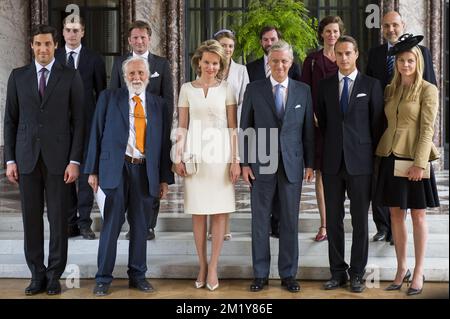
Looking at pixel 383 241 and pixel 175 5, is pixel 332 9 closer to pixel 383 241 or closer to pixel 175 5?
pixel 175 5

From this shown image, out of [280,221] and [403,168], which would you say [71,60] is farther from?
[403,168]

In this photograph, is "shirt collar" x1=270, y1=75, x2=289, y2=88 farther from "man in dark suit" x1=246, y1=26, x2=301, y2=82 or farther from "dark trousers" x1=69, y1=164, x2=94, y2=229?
"dark trousers" x1=69, y1=164, x2=94, y2=229

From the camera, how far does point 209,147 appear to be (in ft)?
17.4

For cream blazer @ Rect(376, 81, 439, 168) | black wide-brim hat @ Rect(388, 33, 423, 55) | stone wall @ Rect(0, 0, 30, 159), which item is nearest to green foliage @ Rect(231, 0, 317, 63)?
stone wall @ Rect(0, 0, 30, 159)

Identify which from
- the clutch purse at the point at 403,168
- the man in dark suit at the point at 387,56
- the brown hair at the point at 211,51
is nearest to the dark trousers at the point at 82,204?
the brown hair at the point at 211,51

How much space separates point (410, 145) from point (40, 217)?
9.15 feet

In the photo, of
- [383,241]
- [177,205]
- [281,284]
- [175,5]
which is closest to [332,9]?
[175,5]

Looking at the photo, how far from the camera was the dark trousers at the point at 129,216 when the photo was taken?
17.2ft

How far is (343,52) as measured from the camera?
511cm

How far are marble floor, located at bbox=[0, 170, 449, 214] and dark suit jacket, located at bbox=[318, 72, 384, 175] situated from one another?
2.08m

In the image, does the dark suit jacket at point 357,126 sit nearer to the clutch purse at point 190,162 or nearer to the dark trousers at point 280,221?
the dark trousers at point 280,221

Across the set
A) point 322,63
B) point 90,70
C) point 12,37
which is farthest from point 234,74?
point 12,37
